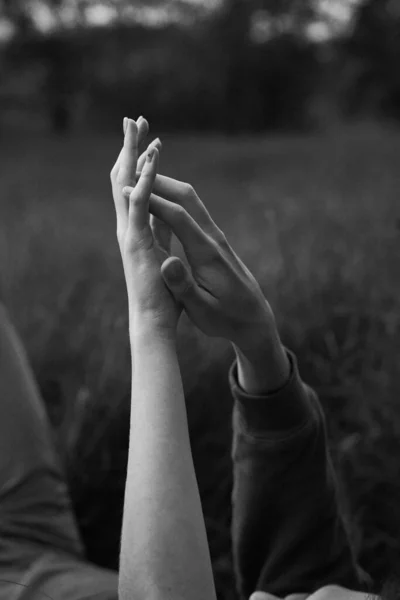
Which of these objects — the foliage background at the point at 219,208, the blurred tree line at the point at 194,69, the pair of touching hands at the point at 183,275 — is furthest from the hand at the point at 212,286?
the blurred tree line at the point at 194,69

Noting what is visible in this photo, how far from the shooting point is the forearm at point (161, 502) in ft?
2.65

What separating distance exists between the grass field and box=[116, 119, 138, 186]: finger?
31.3 inches

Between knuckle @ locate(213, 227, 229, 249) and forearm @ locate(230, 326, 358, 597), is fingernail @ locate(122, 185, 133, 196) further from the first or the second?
forearm @ locate(230, 326, 358, 597)

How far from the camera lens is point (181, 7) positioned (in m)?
7.09

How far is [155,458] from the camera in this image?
85cm

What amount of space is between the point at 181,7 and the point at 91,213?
13.5ft

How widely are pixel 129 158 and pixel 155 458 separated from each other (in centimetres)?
46

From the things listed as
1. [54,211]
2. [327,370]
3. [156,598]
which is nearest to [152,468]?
[156,598]

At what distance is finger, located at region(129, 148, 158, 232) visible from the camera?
927mm

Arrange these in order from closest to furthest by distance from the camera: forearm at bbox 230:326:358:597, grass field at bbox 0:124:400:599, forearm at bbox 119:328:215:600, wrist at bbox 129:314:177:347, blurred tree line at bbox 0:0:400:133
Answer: forearm at bbox 119:328:215:600
wrist at bbox 129:314:177:347
forearm at bbox 230:326:358:597
grass field at bbox 0:124:400:599
blurred tree line at bbox 0:0:400:133

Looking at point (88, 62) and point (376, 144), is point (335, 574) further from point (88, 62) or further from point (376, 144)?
point (88, 62)

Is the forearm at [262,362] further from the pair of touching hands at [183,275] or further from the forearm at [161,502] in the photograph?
the forearm at [161,502]

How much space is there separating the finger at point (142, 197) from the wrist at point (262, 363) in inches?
9.0

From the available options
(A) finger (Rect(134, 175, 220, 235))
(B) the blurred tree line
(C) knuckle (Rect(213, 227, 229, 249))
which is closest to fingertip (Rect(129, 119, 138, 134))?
(A) finger (Rect(134, 175, 220, 235))
